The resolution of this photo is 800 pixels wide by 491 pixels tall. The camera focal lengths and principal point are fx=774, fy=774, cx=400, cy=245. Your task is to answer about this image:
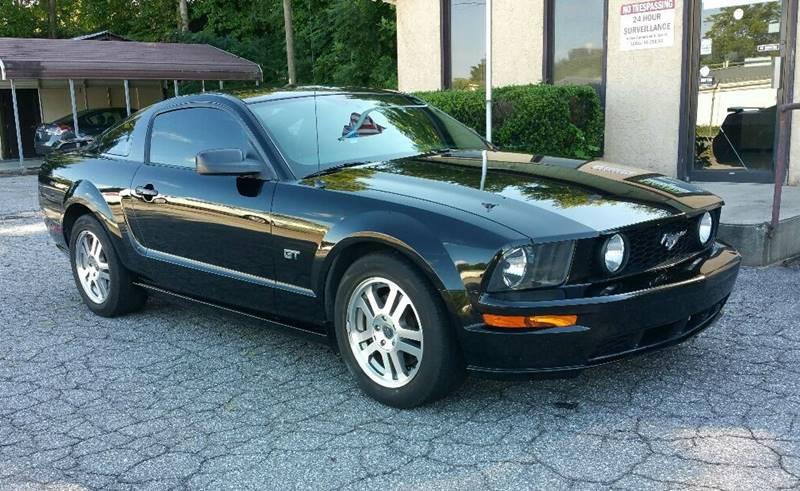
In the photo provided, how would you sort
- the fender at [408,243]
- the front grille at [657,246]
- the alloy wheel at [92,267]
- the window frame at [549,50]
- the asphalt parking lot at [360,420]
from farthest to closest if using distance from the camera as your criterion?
the window frame at [549,50] < the alloy wheel at [92,267] < the front grille at [657,246] < the fender at [408,243] < the asphalt parking lot at [360,420]

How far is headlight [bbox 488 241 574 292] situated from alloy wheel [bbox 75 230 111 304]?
3107 millimetres

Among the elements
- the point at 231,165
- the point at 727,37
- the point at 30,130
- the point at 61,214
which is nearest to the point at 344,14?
the point at 30,130

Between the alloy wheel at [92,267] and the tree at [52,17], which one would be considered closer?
the alloy wheel at [92,267]

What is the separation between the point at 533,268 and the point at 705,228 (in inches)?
46.8

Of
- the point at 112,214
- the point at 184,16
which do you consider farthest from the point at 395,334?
the point at 184,16

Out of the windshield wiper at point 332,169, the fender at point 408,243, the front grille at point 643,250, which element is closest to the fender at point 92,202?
the windshield wiper at point 332,169

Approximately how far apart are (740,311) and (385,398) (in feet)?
8.52

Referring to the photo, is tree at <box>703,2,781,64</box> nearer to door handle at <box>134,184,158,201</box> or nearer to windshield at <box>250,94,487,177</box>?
windshield at <box>250,94,487,177</box>

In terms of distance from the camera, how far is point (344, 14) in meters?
22.1

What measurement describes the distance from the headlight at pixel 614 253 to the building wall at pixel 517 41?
8.14 m

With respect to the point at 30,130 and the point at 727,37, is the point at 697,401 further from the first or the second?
the point at 30,130

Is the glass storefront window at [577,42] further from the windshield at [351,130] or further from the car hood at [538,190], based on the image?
the car hood at [538,190]

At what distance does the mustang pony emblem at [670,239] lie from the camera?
347 cm

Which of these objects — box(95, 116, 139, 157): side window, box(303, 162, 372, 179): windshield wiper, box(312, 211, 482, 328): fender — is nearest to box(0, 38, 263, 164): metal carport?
box(95, 116, 139, 157): side window
